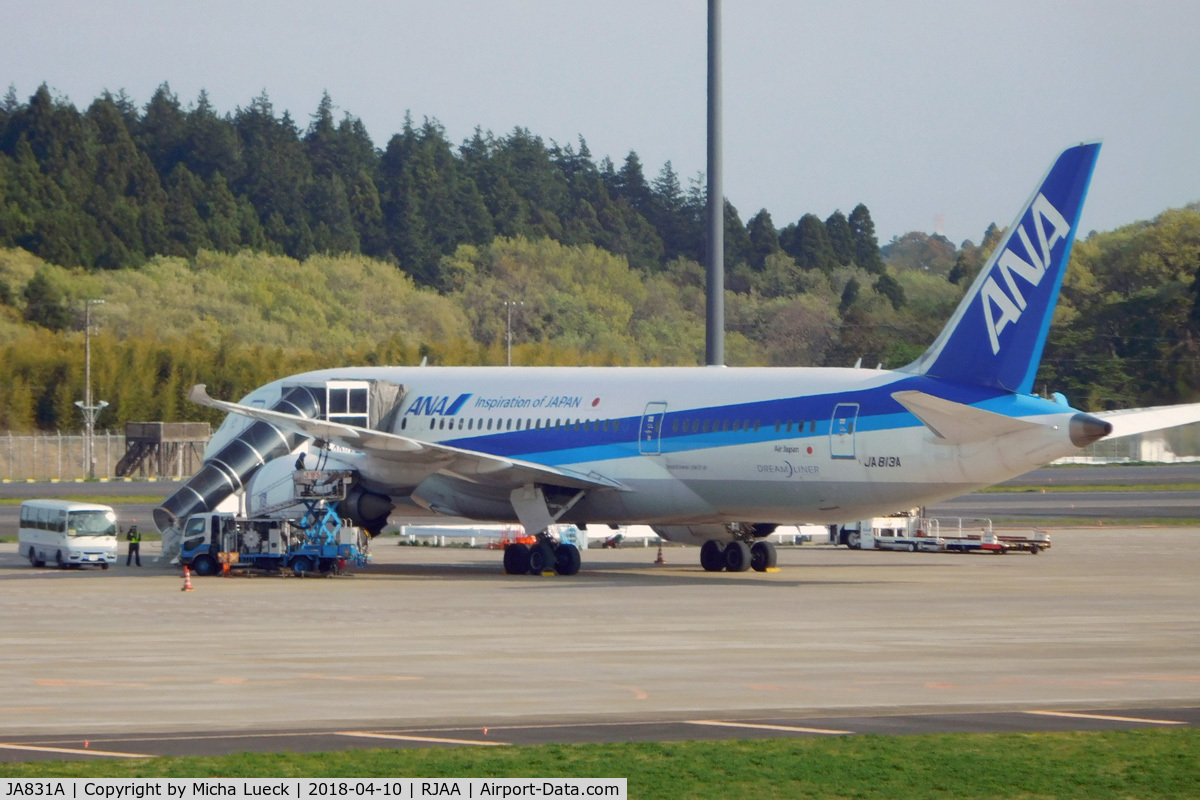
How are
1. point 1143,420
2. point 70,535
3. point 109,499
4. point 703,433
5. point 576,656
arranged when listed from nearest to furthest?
point 576,656 → point 1143,420 → point 703,433 → point 70,535 → point 109,499

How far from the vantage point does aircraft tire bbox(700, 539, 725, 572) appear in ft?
128

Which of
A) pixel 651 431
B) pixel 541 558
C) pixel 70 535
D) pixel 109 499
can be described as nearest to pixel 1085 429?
pixel 651 431

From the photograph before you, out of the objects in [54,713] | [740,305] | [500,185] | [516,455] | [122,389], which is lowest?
[54,713]

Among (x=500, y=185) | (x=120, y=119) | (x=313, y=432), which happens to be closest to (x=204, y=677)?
(x=313, y=432)

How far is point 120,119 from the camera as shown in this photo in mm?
144500

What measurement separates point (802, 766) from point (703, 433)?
71.4 ft

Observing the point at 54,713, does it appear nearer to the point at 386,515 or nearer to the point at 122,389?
the point at 386,515

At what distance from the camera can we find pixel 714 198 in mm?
48500

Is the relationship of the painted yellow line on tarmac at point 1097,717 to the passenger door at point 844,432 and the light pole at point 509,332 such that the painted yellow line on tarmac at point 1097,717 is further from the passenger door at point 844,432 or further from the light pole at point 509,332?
the light pole at point 509,332

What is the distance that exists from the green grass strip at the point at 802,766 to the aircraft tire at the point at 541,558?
22519mm

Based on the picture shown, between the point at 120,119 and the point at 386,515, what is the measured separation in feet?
372

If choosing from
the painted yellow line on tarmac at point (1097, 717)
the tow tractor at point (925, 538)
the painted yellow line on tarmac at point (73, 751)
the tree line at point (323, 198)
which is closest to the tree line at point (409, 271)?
the tree line at point (323, 198)

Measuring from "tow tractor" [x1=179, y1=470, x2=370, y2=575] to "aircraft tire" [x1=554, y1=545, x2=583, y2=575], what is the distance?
435cm

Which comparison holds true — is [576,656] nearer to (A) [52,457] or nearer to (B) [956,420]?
(B) [956,420]
